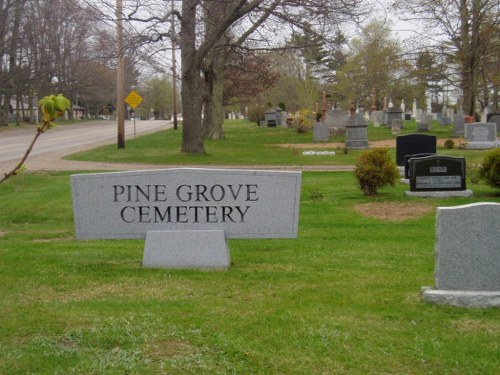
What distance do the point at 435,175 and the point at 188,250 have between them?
29.9ft

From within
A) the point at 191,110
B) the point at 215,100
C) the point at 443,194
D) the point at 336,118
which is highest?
the point at 215,100

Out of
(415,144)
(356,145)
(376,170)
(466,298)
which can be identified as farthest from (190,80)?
(466,298)

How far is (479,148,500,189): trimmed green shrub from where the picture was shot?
596 inches

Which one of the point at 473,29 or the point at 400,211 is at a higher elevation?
the point at 473,29

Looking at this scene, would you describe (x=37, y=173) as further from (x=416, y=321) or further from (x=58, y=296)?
(x=416, y=321)

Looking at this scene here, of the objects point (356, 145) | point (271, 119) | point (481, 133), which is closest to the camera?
point (481, 133)

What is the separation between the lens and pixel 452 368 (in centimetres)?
470

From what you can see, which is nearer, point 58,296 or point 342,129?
point 58,296

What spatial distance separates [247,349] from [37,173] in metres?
19.3

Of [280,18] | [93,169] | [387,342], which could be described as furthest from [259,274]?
[280,18]

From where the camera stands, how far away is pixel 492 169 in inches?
600

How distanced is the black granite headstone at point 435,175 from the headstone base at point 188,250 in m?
8.71

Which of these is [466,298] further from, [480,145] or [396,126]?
[396,126]

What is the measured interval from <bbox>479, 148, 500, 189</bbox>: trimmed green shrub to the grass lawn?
5.81 meters
